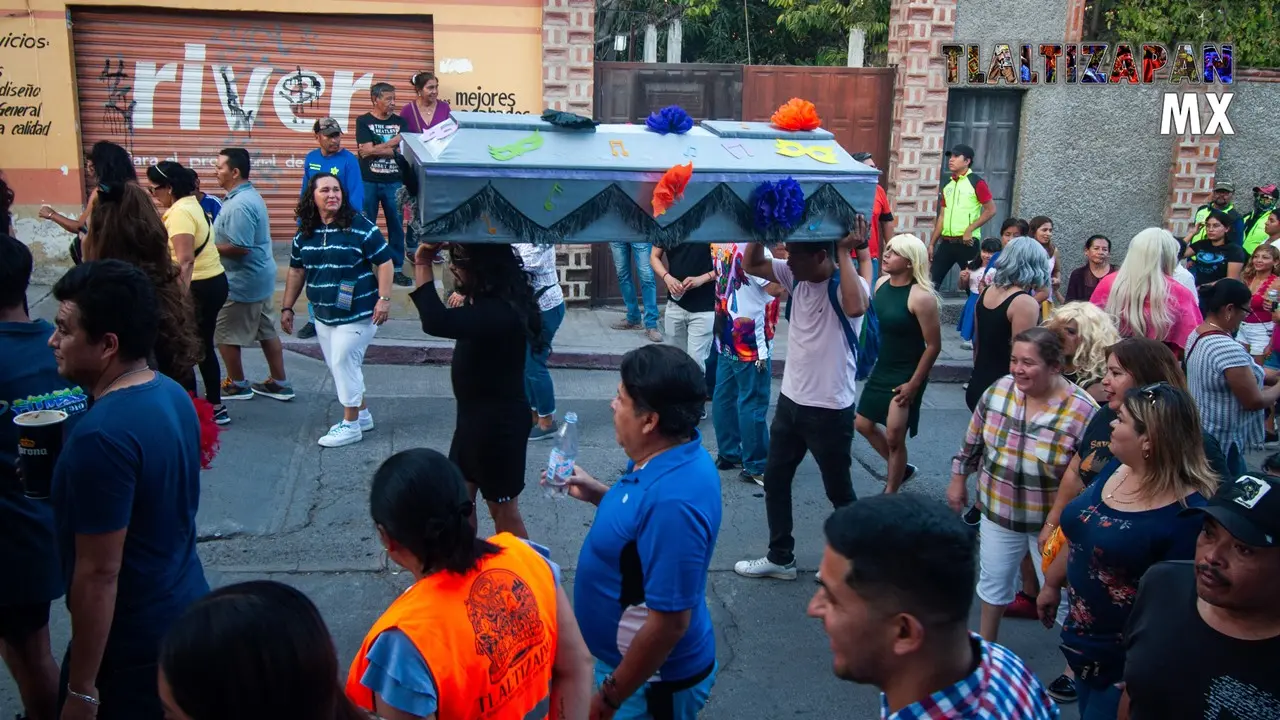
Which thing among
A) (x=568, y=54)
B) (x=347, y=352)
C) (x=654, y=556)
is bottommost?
(x=347, y=352)

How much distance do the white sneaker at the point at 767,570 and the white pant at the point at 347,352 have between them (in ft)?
10.1

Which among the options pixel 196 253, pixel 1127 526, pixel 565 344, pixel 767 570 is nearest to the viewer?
pixel 1127 526

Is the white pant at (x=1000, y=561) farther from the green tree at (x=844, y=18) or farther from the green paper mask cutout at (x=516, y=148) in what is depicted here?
the green tree at (x=844, y=18)

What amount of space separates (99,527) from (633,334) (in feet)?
25.7

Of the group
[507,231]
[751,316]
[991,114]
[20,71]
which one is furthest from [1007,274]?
[20,71]

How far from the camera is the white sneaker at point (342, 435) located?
274 inches

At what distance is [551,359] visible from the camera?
375 inches

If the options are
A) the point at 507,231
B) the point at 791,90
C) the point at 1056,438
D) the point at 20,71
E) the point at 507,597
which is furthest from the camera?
the point at 791,90

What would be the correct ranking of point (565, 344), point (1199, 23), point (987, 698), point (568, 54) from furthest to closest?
1. point (1199, 23)
2. point (568, 54)
3. point (565, 344)
4. point (987, 698)

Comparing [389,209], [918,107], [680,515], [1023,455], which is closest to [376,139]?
[389,209]

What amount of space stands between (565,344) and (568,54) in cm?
317

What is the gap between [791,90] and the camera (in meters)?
11.5

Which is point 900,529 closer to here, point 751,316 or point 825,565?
point 825,565

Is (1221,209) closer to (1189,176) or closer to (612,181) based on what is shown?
(1189,176)
